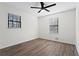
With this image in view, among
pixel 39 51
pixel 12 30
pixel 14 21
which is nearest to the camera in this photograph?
pixel 39 51

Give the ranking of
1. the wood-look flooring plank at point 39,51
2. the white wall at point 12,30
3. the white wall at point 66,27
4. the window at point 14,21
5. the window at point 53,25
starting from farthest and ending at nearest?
1. the window at point 53,25
2. the white wall at point 66,27
3. the window at point 14,21
4. the white wall at point 12,30
5. the wood-look flooring plank at point 39,51

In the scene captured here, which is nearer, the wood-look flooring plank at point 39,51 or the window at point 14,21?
the wood-look flooring plank at point 39,51

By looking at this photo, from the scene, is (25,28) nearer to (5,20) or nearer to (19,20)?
(19,20)

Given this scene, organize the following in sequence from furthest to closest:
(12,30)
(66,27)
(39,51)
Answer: (66,27), (12,30), (39,51)

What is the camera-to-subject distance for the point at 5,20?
136 inches

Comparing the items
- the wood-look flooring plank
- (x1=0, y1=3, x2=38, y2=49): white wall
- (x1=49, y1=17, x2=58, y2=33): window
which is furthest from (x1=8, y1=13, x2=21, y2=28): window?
(x1=49, y1=17, x2=58, y2=33): window

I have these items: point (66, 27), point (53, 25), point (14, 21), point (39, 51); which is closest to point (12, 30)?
point (14, 21)

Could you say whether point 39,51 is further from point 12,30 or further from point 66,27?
point 66,27

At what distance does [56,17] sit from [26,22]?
235 cm

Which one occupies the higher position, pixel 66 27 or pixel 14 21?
pixel 14 21

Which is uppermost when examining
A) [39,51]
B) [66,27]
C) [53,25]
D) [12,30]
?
[53,25]

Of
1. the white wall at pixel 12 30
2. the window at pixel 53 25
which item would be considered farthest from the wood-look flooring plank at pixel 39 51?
the window at pixel 53 25

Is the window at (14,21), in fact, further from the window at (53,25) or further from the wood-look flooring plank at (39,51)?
the window at (53,25)

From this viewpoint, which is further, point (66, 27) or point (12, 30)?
point (66, 27)
